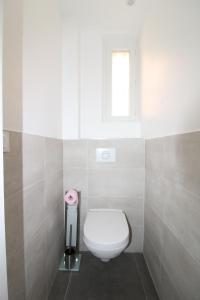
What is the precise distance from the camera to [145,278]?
A: 1.43 m

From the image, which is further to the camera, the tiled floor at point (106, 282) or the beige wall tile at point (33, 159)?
the tiled floor at point (106, 282)

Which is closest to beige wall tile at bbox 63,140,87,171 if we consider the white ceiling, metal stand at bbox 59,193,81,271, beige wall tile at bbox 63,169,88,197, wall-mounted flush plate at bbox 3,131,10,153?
beige wall tile at bbox 63,169,88,197

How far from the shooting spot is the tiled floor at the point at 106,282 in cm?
127

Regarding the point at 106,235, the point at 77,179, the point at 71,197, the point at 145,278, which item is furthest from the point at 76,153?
the point at 145,278

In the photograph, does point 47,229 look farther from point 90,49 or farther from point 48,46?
point 90,49

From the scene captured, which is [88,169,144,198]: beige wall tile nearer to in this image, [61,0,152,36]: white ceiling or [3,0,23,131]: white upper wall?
[3,0,23,131]: white upper wall

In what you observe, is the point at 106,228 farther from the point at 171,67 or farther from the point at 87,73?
the point at 87,73

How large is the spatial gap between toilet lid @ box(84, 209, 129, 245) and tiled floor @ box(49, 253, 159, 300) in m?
0.48

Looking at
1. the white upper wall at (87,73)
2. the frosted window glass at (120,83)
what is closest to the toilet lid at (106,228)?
the white upper wall at (87,73)

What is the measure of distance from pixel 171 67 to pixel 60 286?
6.06 ft

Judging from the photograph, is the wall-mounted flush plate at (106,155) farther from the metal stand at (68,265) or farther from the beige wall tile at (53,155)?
the metal stand at (68,265)

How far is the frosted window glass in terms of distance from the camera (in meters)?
1.88

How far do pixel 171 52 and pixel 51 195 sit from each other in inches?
53.7

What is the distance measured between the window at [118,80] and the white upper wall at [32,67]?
55cm
